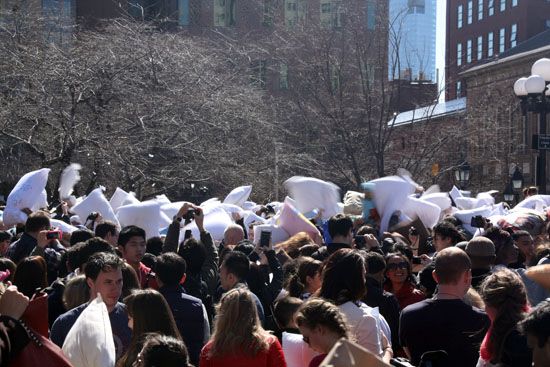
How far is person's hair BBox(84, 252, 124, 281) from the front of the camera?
565cm

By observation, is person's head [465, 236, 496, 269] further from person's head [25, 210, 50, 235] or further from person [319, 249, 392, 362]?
A: person's head [25, 210, 50, 235]

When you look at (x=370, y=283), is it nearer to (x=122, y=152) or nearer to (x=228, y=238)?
(x=228, y=238)

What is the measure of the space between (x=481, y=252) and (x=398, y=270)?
2.41 feet

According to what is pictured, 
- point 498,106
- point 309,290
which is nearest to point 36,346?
point 309,290

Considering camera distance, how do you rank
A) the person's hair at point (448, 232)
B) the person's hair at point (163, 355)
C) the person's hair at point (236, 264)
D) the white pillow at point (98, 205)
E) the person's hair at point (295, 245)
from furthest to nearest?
the white pillow at point (98, 205)
the person's hair at point (295, 245)
the person's hair at point (448, 232)
the person's hair at point (236, 264)
the person's hair at point (163, 355)

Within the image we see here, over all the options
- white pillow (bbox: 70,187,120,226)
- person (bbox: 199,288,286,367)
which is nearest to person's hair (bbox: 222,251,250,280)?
person (bbox: 199,288,286,367)

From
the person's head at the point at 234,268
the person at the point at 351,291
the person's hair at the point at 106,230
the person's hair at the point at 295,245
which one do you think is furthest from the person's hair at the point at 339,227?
the person at the point at 351,291

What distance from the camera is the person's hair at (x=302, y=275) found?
21.1 feet

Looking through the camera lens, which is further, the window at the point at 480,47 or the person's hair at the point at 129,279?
the window at the point at 480,47

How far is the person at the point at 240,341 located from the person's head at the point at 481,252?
233 cm

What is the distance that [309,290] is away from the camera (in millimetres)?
6488

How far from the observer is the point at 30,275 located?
20.3 feet

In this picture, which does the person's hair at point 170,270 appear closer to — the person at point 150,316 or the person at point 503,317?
the person at point 150,316

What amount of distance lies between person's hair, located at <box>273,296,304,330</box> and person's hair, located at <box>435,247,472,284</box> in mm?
964
